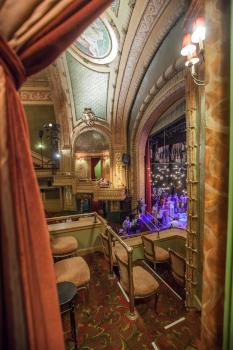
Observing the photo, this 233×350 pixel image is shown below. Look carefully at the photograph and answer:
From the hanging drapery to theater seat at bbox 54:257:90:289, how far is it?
1.93m

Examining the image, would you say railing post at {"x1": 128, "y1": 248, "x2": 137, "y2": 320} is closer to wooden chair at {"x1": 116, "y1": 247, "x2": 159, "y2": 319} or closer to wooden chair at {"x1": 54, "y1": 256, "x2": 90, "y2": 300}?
wooden chair at {"x1": 116, "y1": 247, "x2": 159, "y2": 319}

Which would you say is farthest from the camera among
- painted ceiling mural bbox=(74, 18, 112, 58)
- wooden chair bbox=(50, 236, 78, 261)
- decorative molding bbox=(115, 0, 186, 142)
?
painted ceiling mural bbox=(74, 18, 112, 58)

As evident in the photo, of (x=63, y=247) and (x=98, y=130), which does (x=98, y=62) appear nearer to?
(x=98, y=130)

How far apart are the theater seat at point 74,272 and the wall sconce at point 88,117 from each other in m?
10.5

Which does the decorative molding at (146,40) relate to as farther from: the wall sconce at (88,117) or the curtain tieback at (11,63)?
the curtain tieback at (11,63)

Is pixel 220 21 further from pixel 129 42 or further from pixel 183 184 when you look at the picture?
pixel 183 184

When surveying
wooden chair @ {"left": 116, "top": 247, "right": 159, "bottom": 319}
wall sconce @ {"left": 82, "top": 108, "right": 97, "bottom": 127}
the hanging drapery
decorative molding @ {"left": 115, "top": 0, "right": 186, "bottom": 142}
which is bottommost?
wooden chair @ {"left": 116, "top": 247, "right": 159, "bottom": 319}

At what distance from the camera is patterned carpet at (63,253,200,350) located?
7.41ft

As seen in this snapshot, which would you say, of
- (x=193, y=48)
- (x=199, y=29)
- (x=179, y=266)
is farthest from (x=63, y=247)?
(x=199, y=29)

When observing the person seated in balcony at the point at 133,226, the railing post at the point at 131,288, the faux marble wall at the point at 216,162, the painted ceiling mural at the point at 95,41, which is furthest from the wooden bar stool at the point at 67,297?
the painted ceiling mural at the point at 95,41

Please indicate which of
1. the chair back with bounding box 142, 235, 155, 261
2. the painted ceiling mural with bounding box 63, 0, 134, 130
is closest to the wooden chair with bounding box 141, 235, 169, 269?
the chair back with bounding box 142, 235, 155, 261

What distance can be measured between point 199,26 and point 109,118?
1065 cm

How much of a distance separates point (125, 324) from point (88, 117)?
37.6ft

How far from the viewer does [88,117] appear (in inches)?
465
